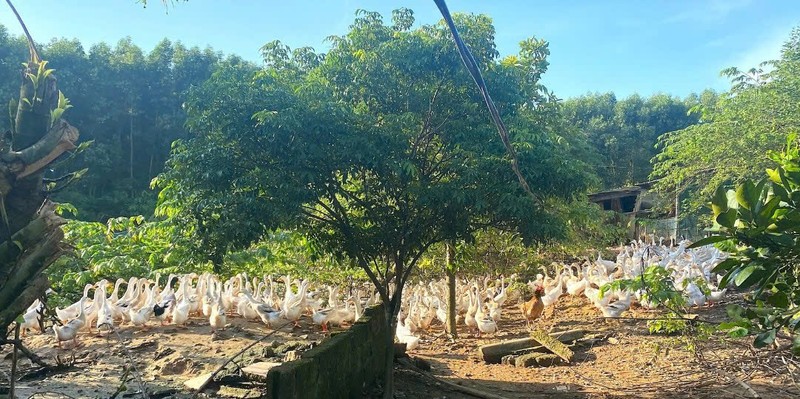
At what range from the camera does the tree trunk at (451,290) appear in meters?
12.7

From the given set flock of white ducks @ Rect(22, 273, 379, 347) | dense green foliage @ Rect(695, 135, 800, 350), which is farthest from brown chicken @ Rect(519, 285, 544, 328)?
dense green foliage @ Rect(695, 135, 800, 350)

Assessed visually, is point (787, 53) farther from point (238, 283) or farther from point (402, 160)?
point (238, 283)

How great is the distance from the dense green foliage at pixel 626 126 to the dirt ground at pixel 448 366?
2273 cm

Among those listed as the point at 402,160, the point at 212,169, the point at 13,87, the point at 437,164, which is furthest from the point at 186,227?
the point at 13,87

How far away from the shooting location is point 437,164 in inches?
334

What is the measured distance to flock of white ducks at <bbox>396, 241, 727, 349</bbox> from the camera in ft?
45.0

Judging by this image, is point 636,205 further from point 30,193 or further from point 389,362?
point 30,193

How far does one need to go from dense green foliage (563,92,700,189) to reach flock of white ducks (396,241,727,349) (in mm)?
16756

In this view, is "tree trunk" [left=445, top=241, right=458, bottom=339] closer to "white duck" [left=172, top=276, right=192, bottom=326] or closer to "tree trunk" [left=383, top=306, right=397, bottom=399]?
"tree trunk" [left=383, top=306, right=397, bottom=399]

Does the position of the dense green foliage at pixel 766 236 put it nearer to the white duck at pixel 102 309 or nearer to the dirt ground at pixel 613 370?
the dirt ground at pixel 613 370

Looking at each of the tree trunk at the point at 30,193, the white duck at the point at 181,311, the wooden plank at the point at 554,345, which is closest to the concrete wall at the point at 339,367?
the tree trunk at the point at 30,193

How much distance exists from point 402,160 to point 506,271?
8.22m

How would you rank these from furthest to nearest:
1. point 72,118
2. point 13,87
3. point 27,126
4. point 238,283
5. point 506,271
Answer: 1. point 72,118
2. point 13,87
3. point 238,283
4. point 506,271
5. point 27,126

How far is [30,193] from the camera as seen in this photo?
2.91m
